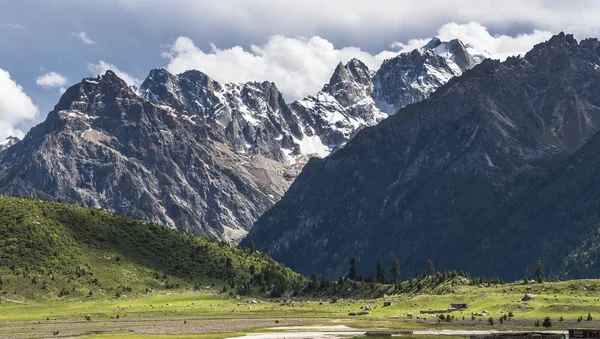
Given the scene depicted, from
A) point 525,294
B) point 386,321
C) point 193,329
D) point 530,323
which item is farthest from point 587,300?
point 193,329

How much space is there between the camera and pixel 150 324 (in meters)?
161

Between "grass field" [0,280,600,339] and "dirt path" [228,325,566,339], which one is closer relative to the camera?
"dirt path" [228,325,566,339]

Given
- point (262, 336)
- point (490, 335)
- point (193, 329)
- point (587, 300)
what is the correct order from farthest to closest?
point (587, 300) < point (193, 329) < point (262, 336) < point (490, 335)

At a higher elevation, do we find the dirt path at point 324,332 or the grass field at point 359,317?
the grass field at point 359,317

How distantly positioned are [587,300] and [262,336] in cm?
7609

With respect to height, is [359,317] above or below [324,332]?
above

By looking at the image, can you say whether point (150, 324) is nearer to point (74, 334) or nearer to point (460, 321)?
point (74, 334)

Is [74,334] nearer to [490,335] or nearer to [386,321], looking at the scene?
[386,321]

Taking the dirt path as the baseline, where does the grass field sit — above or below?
above

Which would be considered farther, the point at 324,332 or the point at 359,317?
the point at 359,317

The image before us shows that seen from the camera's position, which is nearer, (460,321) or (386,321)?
(460,321)

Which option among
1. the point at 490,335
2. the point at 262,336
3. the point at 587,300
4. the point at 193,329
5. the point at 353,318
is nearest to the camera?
the point at 490,335

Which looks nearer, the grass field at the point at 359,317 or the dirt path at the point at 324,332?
the dirt path at the point at 324,332

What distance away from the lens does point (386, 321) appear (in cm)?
15912
